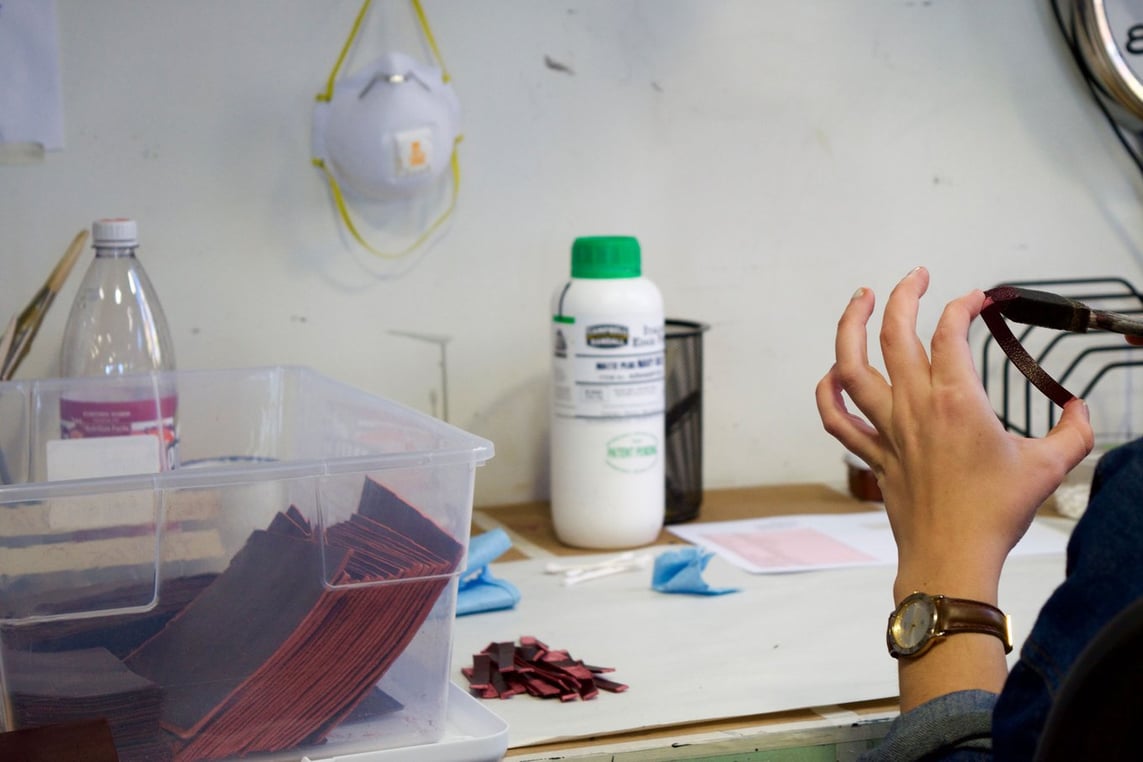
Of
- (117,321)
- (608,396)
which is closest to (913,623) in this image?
(608,396)

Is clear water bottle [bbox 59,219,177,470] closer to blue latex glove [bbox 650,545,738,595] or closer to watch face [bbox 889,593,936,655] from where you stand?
blue latex glove [bbox 650,545,738,595]

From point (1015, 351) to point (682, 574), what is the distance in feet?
1.29

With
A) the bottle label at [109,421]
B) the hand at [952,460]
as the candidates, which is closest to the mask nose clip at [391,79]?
the bottle label at [109,421]

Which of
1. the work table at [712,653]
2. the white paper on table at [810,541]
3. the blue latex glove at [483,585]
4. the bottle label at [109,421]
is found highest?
the bottle label at [109,421]

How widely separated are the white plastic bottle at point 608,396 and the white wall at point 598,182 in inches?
7.4

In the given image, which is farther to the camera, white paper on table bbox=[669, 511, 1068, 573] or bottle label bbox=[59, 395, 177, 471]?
white paper on table bbox=[669, 511, 1068, 573]

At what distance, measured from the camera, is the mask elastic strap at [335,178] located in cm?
119

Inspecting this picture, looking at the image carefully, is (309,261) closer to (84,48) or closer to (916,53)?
(84,48)

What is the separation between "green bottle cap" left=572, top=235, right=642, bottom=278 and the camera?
1086 millimetres

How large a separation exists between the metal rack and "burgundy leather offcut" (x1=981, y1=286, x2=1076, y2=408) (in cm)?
75

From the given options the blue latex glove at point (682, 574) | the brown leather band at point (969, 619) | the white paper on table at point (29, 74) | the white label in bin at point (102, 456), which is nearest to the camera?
the brown leather band at point (969, 619)

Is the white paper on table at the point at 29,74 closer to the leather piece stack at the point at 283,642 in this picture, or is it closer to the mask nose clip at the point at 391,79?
the mask nose clip at the point at 391,79

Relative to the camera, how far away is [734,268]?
1346mm

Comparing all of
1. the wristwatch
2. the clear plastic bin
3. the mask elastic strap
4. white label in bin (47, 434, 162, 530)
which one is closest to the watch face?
the wristwatch
